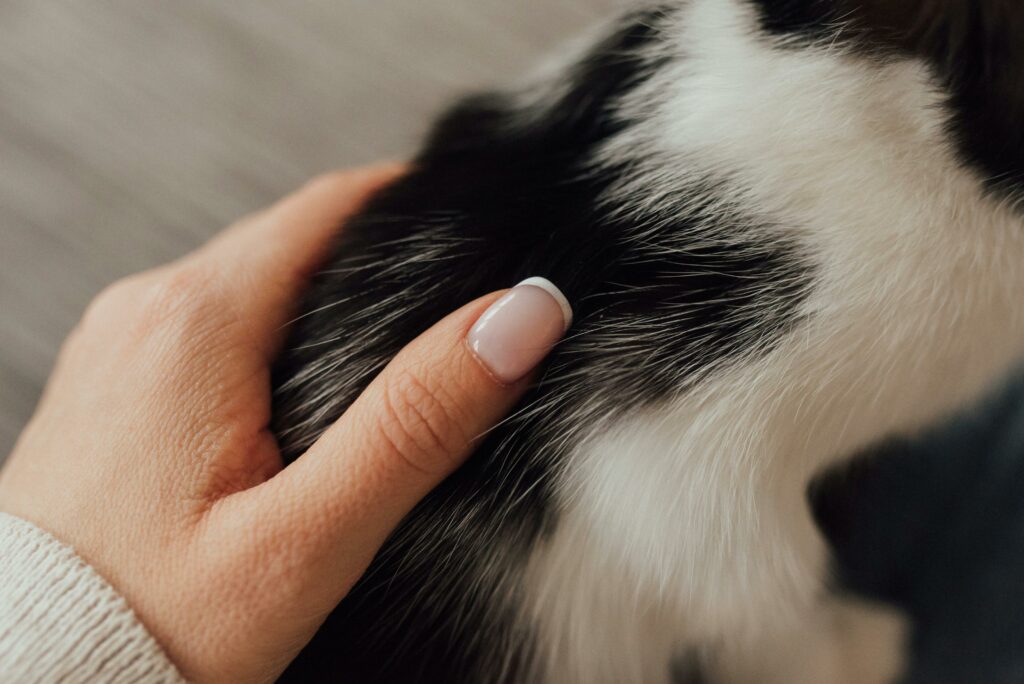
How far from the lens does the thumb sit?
461mm

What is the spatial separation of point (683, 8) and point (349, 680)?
1.58ft

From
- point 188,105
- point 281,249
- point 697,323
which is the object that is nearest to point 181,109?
point 188,105

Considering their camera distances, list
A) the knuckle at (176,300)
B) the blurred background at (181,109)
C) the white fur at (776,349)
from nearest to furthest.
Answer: the white fur at (776,349) → the knuckle at (176,300) → the blurred background at (181,109)

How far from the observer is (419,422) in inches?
18.2

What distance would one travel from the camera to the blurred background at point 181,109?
0.80m

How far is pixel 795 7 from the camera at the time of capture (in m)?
0.47

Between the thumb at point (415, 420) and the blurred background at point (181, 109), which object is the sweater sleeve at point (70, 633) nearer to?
the thumb at point (415, 420)

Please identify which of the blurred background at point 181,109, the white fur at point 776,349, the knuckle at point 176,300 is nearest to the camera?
the white fur at point 776,349

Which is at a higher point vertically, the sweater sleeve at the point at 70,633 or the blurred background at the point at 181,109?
the blurred background at the point at 181,109

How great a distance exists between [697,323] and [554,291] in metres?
0.09

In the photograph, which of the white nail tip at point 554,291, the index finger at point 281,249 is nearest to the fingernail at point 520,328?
the white nail tip at point 554,291

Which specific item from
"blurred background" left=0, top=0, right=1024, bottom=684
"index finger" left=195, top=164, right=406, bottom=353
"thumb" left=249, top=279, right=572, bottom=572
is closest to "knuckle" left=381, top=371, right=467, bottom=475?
"thumb" left=249, top=279, right=572, bottom=572

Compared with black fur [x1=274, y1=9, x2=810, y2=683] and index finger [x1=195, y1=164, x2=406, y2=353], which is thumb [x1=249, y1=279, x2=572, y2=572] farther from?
index finger [x1=195, y1=164, x2=406, y2=353]

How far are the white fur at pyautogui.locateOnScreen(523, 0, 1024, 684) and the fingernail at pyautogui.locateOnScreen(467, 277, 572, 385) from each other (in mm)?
64
